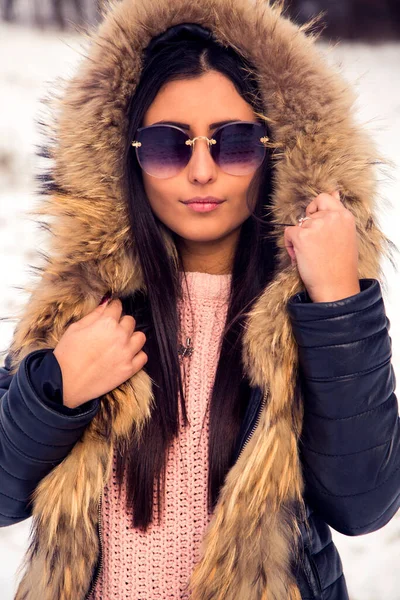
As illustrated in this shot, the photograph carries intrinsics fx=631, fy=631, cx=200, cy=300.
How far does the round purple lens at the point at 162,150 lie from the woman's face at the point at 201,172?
0.7 inches

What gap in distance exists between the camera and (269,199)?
145 cm

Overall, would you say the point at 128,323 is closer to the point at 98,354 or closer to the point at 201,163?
the point at 98,354

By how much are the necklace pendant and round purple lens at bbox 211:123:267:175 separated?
39 centimetres

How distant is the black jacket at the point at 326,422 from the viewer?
1105mm

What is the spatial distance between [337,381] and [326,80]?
26.5 inches

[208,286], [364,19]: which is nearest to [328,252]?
[208,286]

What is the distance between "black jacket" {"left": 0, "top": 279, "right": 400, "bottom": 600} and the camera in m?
1.11

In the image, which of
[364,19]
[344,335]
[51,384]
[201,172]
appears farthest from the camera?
[364,19]

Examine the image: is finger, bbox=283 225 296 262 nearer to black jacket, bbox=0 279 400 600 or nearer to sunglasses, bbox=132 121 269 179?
black jacket, bbox=0 279 400 600

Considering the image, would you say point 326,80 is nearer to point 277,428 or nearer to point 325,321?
point 325,321

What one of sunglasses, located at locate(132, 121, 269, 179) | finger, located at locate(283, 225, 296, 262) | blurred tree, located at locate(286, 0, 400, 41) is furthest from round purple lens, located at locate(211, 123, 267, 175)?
blurred tree, located at locate(286, 0, 400, 41)

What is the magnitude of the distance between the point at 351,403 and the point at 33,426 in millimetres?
587

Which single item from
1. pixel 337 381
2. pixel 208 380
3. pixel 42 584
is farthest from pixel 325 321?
pixel 42 584

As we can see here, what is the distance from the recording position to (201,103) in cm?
136
